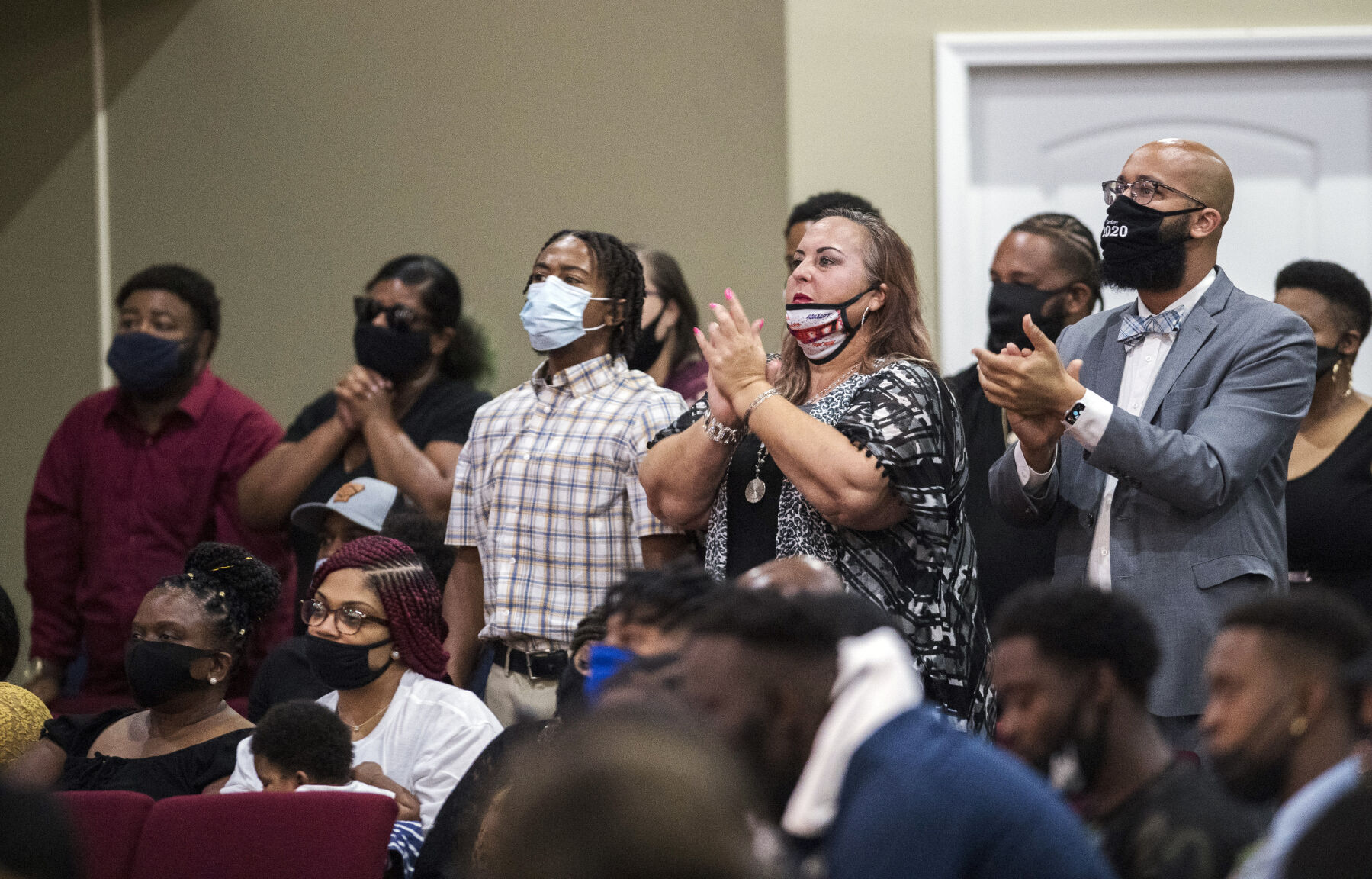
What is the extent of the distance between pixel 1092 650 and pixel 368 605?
1.84 meters

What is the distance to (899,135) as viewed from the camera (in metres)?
5.01

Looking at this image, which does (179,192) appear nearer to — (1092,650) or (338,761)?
(338,761)

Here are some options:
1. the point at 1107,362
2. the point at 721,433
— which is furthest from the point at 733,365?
the point at 1107,362

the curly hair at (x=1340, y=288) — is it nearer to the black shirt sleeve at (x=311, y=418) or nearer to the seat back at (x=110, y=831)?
the black shirt sleeve at (x=311, y=418)

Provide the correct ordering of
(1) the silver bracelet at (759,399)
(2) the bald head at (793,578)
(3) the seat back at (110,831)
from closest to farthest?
(2) the bald head at (793,578) < (3) the seat back at (110,831) < (1) the silver bracelet at (759,399)

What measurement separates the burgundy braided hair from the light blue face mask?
605mm

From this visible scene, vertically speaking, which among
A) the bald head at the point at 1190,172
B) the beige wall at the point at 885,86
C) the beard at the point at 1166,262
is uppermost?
the beige wall at the point at 885,86

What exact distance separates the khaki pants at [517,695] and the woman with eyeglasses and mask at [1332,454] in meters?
1.73

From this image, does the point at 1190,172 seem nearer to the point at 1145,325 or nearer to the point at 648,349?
the point at 1145,325

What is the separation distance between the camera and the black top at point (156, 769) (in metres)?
3.22

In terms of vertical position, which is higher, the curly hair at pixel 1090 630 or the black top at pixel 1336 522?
the curly hair at pixel 1090 630

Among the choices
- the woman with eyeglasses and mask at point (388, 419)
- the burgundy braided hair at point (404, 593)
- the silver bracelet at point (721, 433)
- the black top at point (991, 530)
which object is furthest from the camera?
the woman with eyeglasses and mask at point (388, 419)

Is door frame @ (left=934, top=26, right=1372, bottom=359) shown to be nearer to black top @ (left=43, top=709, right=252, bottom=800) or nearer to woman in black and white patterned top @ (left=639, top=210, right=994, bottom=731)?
woman in black and white patterned top @ (left=639, top=210, right=994, bottom=731)

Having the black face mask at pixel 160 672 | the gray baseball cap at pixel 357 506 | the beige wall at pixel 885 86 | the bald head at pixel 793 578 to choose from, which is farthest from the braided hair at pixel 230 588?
the beige wall at pixel 885 86
